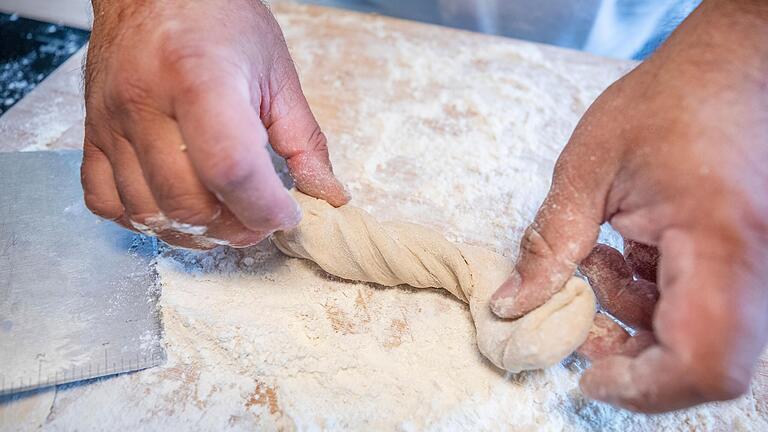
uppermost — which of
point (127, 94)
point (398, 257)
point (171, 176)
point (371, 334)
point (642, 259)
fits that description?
point (127, 94)

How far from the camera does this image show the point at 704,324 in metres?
0.85

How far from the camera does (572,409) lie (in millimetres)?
1233

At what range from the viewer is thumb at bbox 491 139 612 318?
1.07m

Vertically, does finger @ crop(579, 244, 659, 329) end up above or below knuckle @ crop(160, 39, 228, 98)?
below

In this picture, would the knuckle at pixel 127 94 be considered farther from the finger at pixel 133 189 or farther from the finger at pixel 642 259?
the finger at pixel 642 259

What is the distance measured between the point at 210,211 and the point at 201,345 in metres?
0.41

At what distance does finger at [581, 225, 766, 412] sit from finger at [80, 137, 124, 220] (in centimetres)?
123

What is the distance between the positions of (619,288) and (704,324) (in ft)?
1.18

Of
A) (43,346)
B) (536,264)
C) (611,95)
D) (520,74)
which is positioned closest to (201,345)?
(43,346)

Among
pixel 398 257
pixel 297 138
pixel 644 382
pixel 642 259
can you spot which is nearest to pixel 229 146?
pixel 297 138

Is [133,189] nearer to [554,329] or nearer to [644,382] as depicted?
[554,329]

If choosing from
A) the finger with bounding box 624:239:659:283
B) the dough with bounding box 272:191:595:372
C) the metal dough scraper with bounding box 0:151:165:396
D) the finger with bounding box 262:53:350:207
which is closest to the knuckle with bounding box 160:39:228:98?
the finger with bounding box 262:53:350:207

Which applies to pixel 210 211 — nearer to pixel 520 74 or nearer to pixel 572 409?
pixel 572 409

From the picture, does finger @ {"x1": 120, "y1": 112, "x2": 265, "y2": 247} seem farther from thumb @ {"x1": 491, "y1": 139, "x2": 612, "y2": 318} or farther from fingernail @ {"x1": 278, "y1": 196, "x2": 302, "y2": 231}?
thumb @ {"x1": 491, "y1": 139, "x2": 612, "y2": 318}
